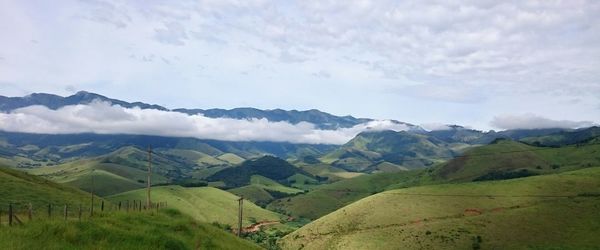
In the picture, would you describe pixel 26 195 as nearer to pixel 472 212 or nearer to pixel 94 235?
pixel 94 235

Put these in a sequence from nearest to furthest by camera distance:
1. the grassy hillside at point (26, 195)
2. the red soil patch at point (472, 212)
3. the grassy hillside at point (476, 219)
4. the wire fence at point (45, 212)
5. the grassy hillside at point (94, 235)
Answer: the grassy hillside at point (94, 235) → the wire fence at point (45, 212) → the grassy hillside at point (26, 195) → the grassy hillside at point (476, 219) → the red soil patch at point (472, 212)

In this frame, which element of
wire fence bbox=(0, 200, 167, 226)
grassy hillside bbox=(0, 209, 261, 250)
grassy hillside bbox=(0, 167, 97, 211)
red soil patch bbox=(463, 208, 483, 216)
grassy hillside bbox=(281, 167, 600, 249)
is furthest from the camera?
red soil patch bbox=(463, 208, 483, 216)

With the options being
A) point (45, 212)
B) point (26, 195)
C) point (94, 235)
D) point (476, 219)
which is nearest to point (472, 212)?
→ point (476, 219)

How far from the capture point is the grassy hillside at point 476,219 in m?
139

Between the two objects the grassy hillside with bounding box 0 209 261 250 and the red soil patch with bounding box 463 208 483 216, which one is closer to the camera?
the grassy hillside with bounding box 0 209 261 250

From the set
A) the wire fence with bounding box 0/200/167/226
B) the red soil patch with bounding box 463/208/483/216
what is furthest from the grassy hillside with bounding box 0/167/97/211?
the red soil patch with bounding box 463/208/483/216

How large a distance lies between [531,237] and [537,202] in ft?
107

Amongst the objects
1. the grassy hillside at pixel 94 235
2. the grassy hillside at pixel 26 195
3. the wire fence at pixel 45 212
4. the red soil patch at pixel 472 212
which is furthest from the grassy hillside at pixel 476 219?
the grassy hillside at pixel 94 235

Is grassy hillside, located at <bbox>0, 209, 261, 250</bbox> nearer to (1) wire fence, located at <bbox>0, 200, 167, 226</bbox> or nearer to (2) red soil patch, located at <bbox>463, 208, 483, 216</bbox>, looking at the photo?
(1) wire fence, located at <bbox>0, 200, 167, 226</bbox>

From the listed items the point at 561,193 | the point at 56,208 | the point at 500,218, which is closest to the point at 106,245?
the point at 56,208

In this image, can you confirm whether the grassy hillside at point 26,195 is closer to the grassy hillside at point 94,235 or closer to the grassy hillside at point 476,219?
the grassy hillside at point 94,235

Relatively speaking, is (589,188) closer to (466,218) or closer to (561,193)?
(561,193)

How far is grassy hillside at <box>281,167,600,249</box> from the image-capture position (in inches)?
5468

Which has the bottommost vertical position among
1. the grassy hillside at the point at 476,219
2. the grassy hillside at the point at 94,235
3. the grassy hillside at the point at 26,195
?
the grassy hillside at the point at 476,219
